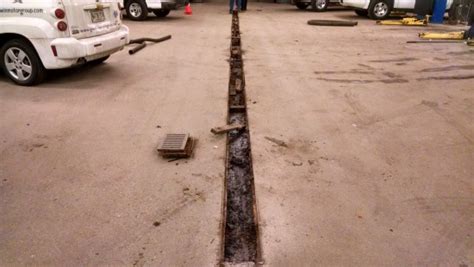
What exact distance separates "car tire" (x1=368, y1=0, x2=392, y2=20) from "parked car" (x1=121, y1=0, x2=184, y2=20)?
21.6 feet

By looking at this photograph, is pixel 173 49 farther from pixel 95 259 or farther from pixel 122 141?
pixel 95 259

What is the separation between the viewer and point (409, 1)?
495 inches

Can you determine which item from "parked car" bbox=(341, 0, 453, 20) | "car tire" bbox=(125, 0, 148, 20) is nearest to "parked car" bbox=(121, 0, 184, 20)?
"car tire" bbox=(125, 0, 148, 20)

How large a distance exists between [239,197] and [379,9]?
39.5 feet

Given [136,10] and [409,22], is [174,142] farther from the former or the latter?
[409,22]

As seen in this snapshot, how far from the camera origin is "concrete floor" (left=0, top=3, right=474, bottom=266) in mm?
2615

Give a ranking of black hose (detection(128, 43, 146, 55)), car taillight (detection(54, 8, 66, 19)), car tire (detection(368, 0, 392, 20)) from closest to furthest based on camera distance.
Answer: car taillight (detection(54, 8, 66, 19)), black hose (detection(128, 43, 146, 55)), car tire (detection(368, 0, 392, 20))

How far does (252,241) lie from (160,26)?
10.1m

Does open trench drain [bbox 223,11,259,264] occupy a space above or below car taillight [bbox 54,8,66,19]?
below

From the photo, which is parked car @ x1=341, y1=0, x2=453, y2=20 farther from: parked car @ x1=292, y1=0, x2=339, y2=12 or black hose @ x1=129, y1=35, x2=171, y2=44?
black hose @ x1=129, y1=35, x2=171, y2=44

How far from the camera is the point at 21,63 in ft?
18.7

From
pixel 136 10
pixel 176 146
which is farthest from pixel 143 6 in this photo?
pixel 176 146

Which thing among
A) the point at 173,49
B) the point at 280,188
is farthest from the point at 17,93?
the point at 280,188

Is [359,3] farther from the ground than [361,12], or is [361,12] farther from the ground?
[359,3]
